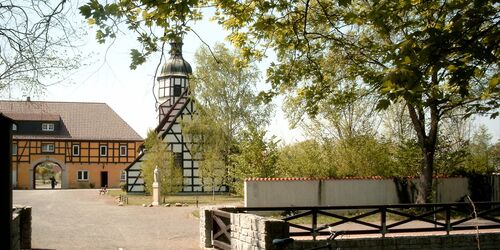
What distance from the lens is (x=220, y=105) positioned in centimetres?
4281

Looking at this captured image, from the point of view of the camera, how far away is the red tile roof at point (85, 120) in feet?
195

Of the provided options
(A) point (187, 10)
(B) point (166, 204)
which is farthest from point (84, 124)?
(A) point (187, 10)

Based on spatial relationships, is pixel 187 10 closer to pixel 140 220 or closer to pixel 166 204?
pixel 140 220

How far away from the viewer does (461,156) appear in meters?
24.7

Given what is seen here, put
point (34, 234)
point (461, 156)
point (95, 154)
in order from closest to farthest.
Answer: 1. point (34, 234)
2. point (461, 156)
3. point (95, 154)

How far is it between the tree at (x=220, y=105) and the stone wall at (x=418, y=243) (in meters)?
28.8

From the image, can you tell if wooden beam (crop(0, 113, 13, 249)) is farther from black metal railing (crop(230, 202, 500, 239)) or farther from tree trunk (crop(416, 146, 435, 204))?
tree trunk (crop(416, 146, 435, 204))

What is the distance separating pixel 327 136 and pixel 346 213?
447 inches

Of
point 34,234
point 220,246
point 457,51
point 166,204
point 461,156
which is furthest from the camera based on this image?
point 166,204

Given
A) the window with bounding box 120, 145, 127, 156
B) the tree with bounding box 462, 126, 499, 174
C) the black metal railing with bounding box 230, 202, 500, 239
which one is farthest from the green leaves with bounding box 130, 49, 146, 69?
the window with bounding box 120, 145, 127, 156

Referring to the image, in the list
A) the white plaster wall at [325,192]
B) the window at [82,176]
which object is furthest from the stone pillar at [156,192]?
the window at [82,176]

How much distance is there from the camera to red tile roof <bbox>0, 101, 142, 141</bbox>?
195 ft

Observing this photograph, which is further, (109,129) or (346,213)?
(109,129)

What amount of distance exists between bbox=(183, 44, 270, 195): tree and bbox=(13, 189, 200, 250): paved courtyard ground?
577 inches
